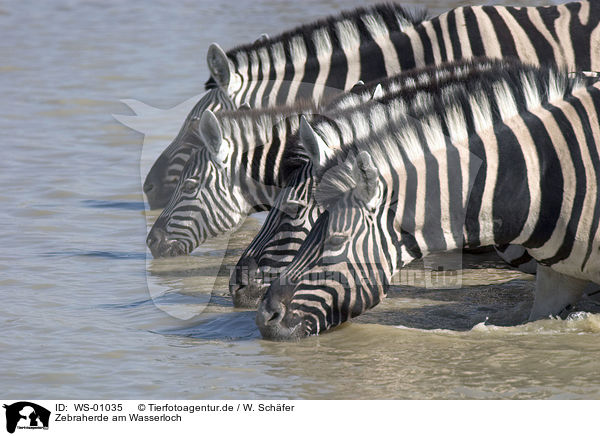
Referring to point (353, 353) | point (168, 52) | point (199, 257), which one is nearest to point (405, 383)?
point (353, 353)

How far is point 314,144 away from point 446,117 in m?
0.84

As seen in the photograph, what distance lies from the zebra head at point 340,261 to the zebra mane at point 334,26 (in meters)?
3.87

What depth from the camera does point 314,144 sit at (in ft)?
22.4

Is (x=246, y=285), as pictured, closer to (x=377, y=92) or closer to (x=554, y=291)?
(x=377, y=92)

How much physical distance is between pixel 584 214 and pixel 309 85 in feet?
12.9

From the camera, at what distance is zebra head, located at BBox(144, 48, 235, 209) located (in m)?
10.1

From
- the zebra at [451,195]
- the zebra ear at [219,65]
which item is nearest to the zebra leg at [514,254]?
the zebra at [451,195]

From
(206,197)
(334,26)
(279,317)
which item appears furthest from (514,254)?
(334,26)

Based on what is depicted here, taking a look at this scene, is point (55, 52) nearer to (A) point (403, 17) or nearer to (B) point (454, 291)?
(A) point (403, 17)

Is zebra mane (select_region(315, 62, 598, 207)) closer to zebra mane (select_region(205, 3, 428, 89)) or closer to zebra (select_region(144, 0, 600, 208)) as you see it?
zebra (select_region(144, 0, 600, 208))

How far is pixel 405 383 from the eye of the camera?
647 cm
